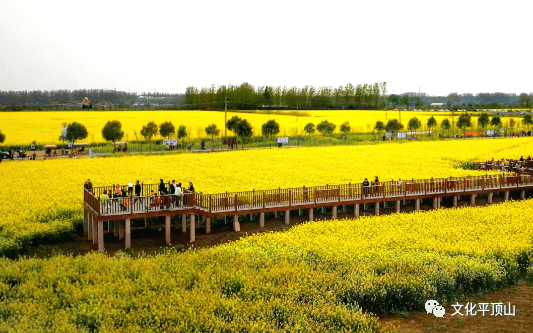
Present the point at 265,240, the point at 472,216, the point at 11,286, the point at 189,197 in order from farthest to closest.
Answer: the point at 472,216, the point at 189,197, the point at 265,240, the point at 11,286

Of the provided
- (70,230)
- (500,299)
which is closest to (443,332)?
(500,299)

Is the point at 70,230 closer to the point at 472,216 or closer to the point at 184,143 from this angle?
the point at 472,216

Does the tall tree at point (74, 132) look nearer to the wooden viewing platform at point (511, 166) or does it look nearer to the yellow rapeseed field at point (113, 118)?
the yellow rapeseed field at point (113, 118)

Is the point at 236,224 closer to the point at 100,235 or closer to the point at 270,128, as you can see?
the point at 100,235

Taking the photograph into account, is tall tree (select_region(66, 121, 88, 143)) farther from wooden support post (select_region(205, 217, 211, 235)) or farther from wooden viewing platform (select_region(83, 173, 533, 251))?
wooden support post (select_region(205, 217, 211, 235))

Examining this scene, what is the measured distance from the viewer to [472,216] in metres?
36.4

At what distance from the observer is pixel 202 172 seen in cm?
5459

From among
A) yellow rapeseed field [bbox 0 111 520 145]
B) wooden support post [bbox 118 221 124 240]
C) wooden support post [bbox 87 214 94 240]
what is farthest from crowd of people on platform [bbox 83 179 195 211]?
yellow rapeseed field [bbox 0 111 520 145]

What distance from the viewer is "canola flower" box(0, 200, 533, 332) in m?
20.2

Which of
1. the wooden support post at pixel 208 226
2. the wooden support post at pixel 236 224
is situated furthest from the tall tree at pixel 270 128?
the wooden support post at pixel 208 226

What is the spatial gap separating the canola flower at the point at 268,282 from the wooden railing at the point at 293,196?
3690 millimetres

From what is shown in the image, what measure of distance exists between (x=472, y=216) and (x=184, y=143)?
59.1 m

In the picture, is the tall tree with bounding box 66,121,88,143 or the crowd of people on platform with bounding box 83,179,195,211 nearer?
the crowd of people on platform with bounding box 83,179,195,211

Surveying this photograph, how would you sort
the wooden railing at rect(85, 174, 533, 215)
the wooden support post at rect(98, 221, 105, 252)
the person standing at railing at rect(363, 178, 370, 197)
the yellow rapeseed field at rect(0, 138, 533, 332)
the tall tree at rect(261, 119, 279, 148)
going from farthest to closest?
the tall tree at rect(261, 119, 279, 148) → the person standing at railing at rect(363, 178, 370, 197) → the wooden railing at rect(85, 174, 533, 215) → the wooden support post at rect(98, 221, 105, 252) → the yellow rapeseed field at rect(0, 138, 533, 332)
